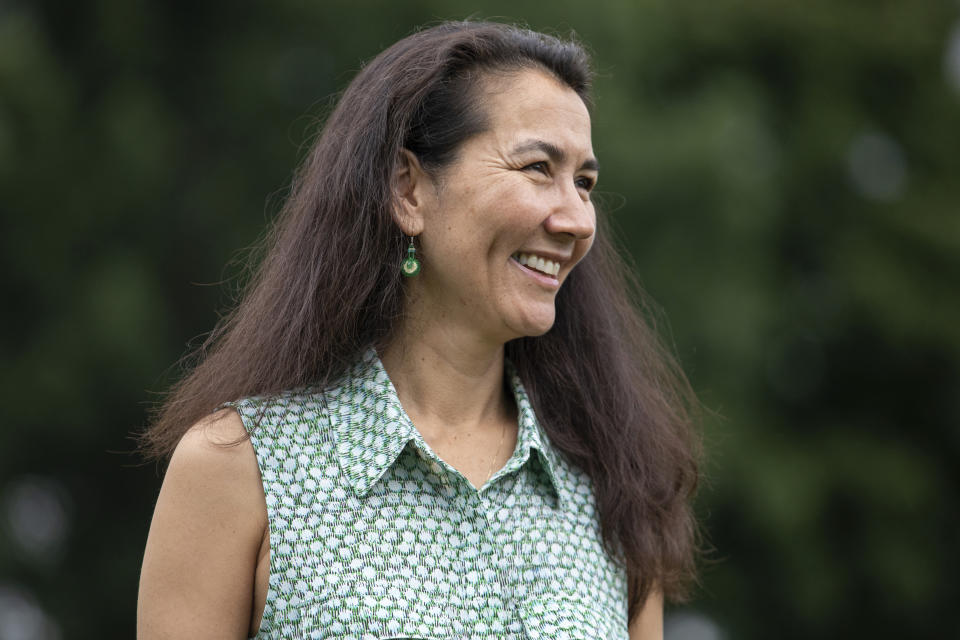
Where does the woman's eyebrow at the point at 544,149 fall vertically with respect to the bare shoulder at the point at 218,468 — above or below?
above

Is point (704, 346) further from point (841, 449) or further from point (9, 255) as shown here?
point (9, 255)

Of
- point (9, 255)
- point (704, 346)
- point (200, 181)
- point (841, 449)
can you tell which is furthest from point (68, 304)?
point (841, 449)

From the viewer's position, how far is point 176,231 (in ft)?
28.5

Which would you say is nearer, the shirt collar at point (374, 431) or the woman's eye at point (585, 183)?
the shirt collar at point (374, 431)

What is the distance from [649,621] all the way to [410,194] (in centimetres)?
104

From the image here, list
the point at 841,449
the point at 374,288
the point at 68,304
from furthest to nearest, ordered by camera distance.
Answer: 1. the point at 841,449
2. the point at 68,304
3. the point at 374,288

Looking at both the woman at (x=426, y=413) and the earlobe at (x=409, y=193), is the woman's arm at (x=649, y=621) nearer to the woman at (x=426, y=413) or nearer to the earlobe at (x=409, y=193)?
the woman at (x=426, y=413)

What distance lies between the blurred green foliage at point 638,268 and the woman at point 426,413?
15.6 feet

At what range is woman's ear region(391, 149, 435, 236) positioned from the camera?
275 centimetres

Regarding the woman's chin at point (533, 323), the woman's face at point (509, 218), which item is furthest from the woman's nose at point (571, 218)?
the woman's chin at point (533, 323)

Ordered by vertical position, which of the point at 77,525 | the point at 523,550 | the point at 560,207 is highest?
the point at 560,207

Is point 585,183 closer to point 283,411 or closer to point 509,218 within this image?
point 509,218

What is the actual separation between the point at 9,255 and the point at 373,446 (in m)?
6.62

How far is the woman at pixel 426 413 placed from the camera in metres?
2.45
